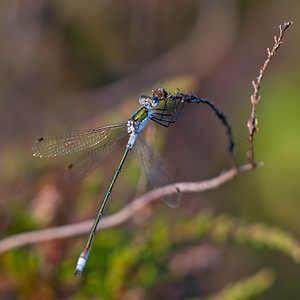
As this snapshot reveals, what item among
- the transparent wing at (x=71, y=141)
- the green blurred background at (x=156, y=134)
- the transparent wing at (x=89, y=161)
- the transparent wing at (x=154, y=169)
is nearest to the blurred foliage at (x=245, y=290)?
the green blurred background at (x=156, y=134)

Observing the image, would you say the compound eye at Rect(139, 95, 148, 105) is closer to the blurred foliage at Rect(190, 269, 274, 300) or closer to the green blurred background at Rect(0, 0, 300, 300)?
the green blurred background at Rect(0, 0, 300, 300)

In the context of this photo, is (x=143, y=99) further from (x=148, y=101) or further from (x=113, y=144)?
(x=113, y=144)

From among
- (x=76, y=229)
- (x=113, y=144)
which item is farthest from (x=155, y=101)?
(x=76, y=229)

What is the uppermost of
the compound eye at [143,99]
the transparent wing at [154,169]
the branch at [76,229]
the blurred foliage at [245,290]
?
the compound eye at [143,99]

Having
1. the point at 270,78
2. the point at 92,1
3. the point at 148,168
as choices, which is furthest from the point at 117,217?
the point at 92,1

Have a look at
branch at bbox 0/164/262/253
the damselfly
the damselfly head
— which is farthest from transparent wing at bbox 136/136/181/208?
the damselfly head

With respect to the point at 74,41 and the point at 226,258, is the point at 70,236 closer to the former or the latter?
the point at 226,258

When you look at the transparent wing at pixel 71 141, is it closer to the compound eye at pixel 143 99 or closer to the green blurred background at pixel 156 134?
the green blurred background at pixel 156 134
